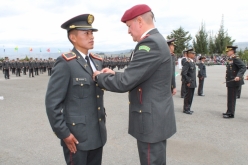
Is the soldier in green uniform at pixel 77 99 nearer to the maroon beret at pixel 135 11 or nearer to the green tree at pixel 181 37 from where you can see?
the maroon beret at pixel 135 11

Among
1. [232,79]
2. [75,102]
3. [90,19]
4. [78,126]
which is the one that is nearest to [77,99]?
[75,102]

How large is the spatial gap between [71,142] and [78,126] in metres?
0.15

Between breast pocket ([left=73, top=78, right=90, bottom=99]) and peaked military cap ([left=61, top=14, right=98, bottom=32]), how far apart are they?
477 millimetres

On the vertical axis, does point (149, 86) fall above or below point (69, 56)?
below

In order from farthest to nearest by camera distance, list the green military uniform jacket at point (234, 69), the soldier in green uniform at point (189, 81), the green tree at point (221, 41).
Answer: the green tree at point (221, 41) → the soldier in green uniform at point (189, 81) → the green military uniform jacket at point (234, 69)

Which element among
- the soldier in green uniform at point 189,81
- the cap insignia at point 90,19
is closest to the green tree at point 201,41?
the soldier in green uniform at point 189,81

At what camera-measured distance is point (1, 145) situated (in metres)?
4.28

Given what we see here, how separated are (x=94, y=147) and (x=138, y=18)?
1.24 meters

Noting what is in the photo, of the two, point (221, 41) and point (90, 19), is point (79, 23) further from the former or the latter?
point (221, 41)

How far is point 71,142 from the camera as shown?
7.02 feet

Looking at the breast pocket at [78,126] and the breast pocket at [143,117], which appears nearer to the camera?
the breast pocket at [143,117]

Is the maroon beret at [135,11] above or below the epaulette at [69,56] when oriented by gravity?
above

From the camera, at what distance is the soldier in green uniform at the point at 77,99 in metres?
2.08

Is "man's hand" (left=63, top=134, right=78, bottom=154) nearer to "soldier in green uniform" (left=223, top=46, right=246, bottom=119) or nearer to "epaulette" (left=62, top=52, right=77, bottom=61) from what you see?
"epaulette" (left=62, top=52, right=77, bottom=61)
